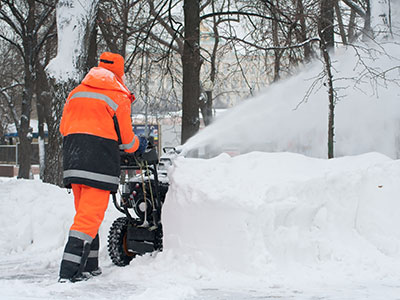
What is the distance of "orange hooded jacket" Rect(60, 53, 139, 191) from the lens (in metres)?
4.09

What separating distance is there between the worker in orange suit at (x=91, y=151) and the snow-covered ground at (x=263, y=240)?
11.9 inches

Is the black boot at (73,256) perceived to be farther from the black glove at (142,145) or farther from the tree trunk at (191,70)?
the tree trunk at (191,70)

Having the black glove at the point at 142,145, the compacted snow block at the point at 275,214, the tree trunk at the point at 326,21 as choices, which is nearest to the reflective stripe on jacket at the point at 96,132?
the black glove at the point at 142,145

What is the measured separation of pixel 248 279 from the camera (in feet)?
12.7

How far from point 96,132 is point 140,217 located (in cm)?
106

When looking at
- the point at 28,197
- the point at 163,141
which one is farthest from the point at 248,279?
the point at 163,141

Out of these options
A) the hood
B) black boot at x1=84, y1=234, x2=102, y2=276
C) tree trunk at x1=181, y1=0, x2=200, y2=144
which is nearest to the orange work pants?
black boot at x1=84, y1=234, x2=102, y2=276

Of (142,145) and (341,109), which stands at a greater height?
(341,109)

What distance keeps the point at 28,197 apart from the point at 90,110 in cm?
300

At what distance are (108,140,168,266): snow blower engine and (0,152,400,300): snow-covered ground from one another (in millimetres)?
161

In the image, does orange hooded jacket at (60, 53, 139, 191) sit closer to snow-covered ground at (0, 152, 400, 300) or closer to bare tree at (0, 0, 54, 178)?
snow-covered ground at (0, 152, 400, 300)

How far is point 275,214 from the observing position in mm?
4070

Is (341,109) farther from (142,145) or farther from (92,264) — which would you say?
(92,264)

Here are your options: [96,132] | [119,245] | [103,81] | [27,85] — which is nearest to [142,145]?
[96,132]
